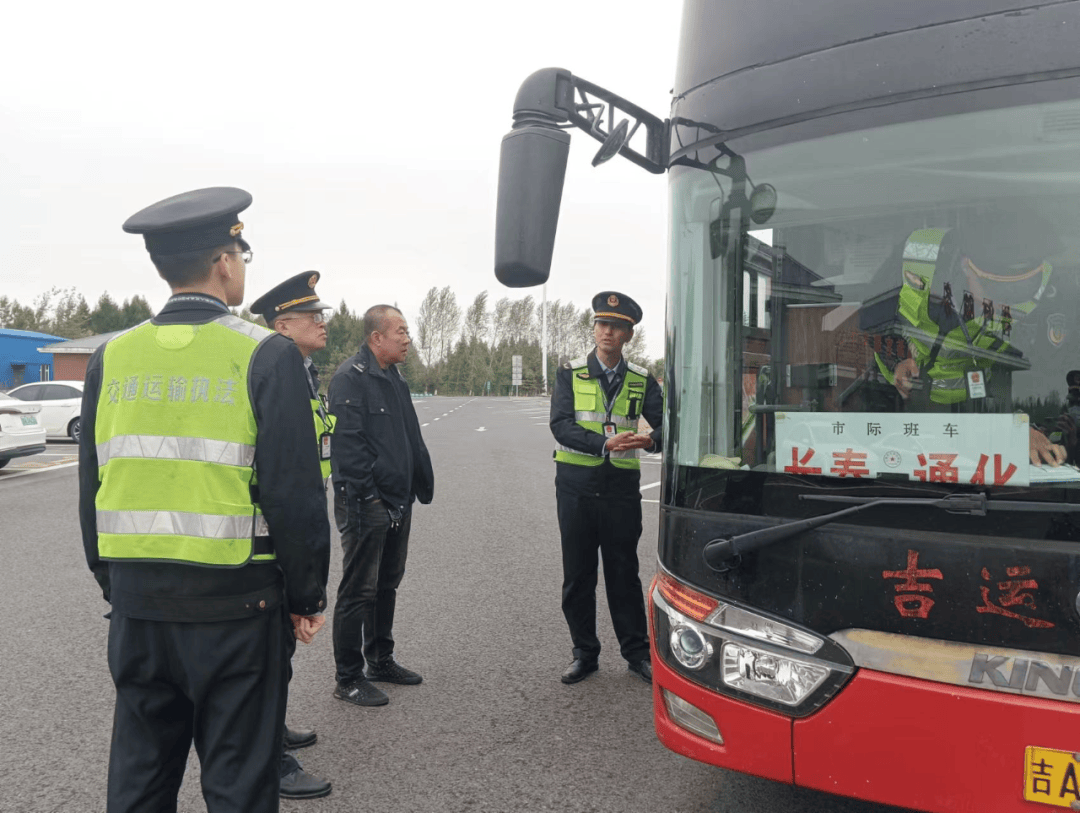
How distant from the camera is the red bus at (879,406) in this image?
210 centimetres

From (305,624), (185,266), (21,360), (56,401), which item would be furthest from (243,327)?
(21,360)

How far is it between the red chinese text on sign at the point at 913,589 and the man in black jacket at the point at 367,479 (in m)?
2.44

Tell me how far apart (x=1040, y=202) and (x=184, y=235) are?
2192 millimetres

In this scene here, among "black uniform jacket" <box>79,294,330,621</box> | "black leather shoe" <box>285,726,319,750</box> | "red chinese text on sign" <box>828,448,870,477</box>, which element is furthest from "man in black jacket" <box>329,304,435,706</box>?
"red chinese text on sign" <box>828,448,870,477</box>

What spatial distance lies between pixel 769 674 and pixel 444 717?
191cm

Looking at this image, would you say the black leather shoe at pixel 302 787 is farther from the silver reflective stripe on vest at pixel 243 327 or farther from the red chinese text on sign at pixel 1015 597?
the red chinese text on sign at pixel 1015 597

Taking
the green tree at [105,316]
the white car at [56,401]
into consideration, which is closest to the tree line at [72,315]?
the green tree at [105,316]

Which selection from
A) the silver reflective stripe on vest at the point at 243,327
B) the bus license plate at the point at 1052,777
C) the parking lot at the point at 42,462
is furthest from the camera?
the parking lot at the point at 42,462

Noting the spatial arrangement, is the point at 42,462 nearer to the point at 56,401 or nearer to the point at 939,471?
the point at 56,401

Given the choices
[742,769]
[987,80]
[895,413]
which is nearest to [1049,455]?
[895,413]

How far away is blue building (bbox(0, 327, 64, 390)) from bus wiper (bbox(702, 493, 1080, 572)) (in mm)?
54269

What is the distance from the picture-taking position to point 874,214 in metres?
2.40

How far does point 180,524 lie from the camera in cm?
217

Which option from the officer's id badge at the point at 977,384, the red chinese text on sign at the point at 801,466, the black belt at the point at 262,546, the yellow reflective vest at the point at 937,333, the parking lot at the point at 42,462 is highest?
the yellow reflective vest at the point at 937,333
